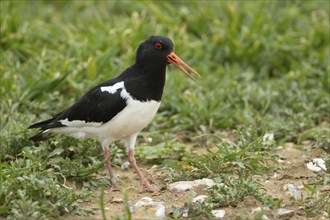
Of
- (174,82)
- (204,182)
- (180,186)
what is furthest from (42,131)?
(174,82)

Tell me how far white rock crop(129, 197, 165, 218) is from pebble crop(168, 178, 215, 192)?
261 millimetres

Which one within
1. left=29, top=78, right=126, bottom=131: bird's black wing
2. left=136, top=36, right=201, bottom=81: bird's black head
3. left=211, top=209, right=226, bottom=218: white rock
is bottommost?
left=211, top=209, right=226, bottom=218: white rock

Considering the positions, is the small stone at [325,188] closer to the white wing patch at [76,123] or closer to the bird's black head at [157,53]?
the bird's black head at [157,53]

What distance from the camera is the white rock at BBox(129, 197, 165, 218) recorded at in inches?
200

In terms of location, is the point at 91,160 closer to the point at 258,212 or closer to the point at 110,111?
the point at 110,111

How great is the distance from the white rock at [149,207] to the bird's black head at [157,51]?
3.98ft

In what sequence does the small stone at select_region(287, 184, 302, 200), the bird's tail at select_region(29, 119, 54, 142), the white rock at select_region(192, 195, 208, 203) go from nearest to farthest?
the white rock at select_region(192, 195, 208, 203) < the small stone at select_region(287, 184, 302, 200) < the bird's tail at select_region(29, 119, 54, 142)

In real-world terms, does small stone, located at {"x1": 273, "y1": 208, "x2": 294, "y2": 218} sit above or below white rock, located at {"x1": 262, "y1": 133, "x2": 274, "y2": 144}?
above

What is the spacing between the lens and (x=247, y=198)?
5.18m

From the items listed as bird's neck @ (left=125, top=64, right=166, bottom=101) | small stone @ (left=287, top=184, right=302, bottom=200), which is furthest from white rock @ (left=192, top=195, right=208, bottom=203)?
bird's neck @ (left=125, top=64, right=166, bottom=101)

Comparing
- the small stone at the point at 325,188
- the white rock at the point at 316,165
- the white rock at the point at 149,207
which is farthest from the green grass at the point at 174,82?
the white rock at the point at 149,207

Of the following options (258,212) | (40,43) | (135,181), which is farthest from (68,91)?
(258,212)

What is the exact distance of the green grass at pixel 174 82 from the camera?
5.77 metres

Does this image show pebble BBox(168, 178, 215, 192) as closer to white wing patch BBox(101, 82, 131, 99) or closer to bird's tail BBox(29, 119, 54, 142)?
white wing patch BBox(101, 82, 131, 99)
